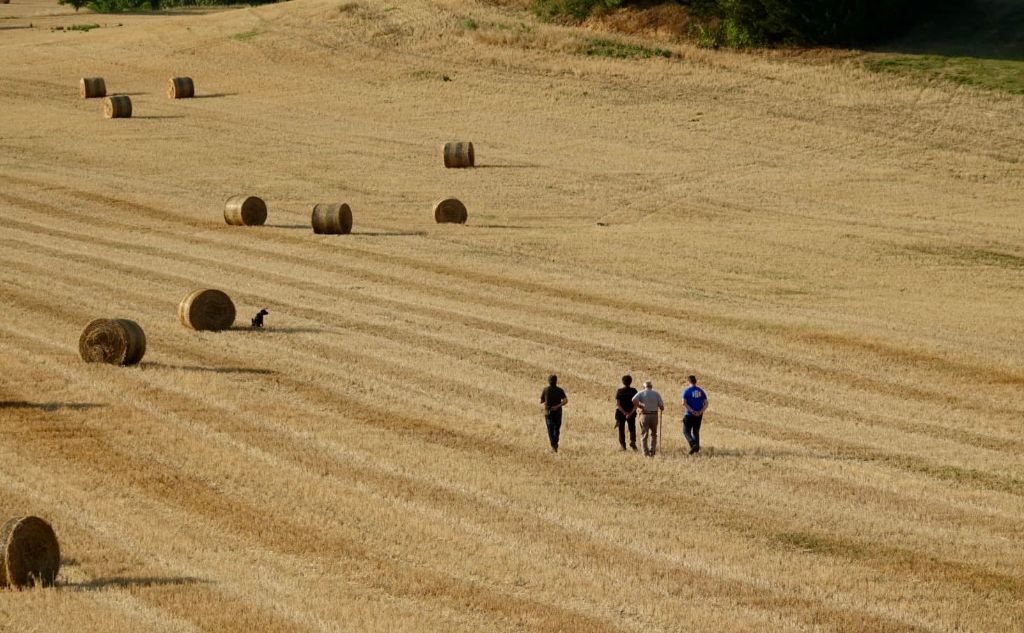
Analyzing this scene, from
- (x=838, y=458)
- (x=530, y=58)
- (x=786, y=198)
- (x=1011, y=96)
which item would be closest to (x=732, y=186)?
(x=786, y=198)

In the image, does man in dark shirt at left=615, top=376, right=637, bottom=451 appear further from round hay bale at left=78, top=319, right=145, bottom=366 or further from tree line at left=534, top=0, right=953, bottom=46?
tree line at left=534, top=0, right=953, bottom=46

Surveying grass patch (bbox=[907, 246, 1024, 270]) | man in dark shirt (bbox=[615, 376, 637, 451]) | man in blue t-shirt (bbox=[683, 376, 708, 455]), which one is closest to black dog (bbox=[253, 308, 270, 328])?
man in dark shirt (bbox=[615, 376, 637, 451])

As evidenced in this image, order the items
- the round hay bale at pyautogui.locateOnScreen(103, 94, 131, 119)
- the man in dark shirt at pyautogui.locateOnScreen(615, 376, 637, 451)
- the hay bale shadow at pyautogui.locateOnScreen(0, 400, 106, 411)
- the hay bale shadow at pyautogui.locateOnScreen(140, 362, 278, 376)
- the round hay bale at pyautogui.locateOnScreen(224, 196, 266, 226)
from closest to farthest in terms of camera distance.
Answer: the man in dark shirt at pyautogui.locateOnScreen(615, 376, 637, 451) < the hay bale shadow at pyautogui.locateOnScreen(0, 400, 106, 411) < the hay bale shadow at pyautogui.locateOnScreen(140, 362, 278, 376) < the round hay bale at pyautogui.locateOnScreen(224, 196, 266, 226) < the round hay bale at pyautogui.locateOnScreen(103, 94, 131, 119)

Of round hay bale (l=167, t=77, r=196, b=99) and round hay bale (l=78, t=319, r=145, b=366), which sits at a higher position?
round hay bale (l=167, t=77, r=196, b=99)

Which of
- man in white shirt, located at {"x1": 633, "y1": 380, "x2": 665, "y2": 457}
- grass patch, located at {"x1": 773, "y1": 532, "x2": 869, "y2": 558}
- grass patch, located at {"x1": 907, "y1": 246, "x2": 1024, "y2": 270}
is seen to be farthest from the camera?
grass patch, located at {"x1": 907, "y1": 246, "x2": 1024, "y2": 270}

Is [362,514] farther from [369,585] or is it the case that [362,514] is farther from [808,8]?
[808,8]

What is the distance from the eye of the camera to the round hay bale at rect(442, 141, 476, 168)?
2154 inches

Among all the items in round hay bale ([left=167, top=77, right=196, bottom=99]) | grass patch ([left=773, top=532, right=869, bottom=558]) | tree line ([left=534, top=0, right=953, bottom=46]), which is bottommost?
grass patch ([left=773, top=532, right=869, bottom=558])

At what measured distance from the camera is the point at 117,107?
210 feet

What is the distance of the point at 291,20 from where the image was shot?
87188 mm

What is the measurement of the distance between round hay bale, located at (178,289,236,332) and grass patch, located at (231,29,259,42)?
55.9 m

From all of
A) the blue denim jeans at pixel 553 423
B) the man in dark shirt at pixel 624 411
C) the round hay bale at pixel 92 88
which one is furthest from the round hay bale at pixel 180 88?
the blue denim jeans at pixel 553 423

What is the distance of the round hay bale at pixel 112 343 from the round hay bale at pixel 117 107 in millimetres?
38161

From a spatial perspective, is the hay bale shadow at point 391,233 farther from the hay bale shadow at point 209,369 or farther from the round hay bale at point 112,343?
the round hay bale at point 112,343
